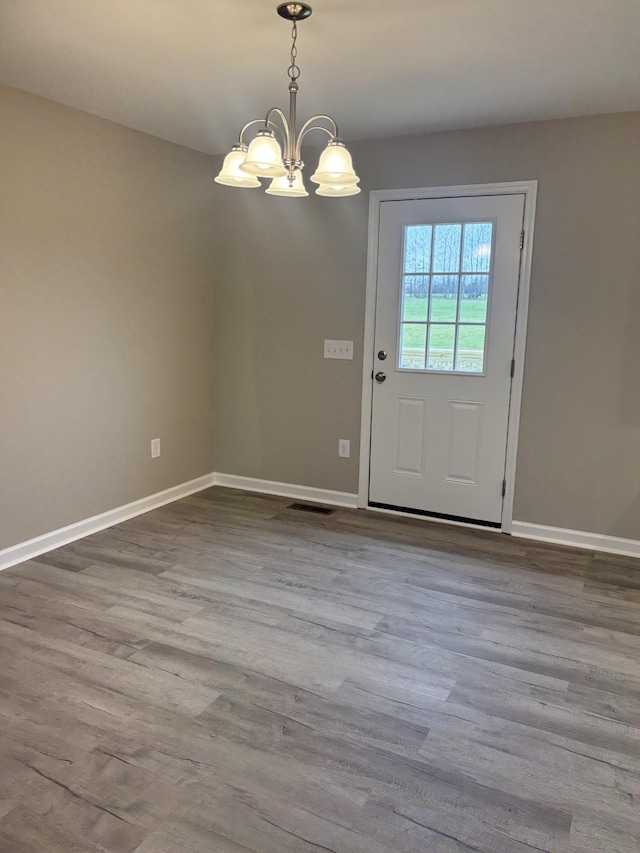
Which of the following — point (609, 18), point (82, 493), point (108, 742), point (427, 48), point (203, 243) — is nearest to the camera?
point (108, 742)

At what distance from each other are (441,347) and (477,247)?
0.61 metres

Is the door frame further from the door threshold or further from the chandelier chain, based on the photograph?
the chandelier chain

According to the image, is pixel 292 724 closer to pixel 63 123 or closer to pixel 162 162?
pixel 63 123

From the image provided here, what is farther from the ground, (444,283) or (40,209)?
(40,209)

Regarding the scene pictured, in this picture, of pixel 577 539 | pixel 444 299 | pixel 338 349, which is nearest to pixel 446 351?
pixel 444 299

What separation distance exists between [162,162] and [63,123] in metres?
0.77

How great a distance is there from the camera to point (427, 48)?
2.50m

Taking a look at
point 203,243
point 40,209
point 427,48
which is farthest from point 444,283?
point 40,209

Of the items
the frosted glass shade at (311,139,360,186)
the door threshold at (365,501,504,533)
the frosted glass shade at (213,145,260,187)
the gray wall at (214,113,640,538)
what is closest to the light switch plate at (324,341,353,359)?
the gray wall at (214,113,640,538)

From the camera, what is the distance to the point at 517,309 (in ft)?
11.8

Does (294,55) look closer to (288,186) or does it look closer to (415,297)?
(288,186)

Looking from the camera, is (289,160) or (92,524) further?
(92,524)

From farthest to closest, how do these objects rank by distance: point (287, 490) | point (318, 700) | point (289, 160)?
point (287, 490)
point (289, 160)
point (318, 700)

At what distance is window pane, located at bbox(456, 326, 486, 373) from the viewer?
3.72 metres
